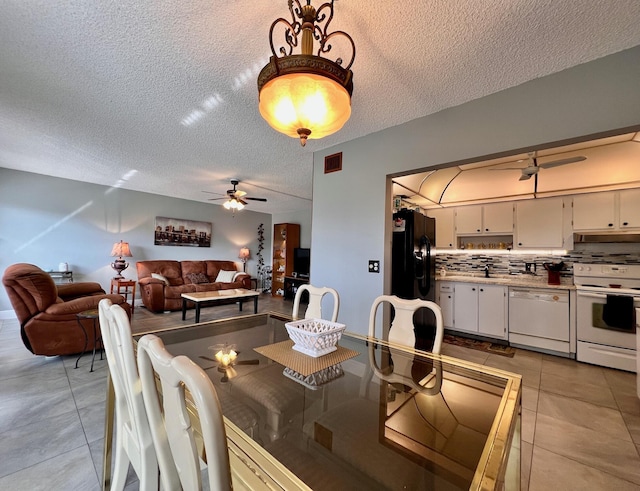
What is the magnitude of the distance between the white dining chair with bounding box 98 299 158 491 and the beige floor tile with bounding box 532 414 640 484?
7.59 ft

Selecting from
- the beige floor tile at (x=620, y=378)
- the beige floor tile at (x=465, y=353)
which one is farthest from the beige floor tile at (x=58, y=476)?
the beige floor tile at (x=620, y=378)

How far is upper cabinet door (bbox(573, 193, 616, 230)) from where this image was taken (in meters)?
3.22

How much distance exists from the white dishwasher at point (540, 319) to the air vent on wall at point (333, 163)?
2.88 meters

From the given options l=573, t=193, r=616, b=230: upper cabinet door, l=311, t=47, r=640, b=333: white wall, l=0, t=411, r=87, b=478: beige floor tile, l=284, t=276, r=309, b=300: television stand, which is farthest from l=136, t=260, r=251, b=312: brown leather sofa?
l=573, t=193, r=616, b=230: upper cabinet door

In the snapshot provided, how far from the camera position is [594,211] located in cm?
332

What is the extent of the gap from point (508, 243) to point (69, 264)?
25.5 ft

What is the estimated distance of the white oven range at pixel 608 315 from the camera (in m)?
Result: 2.75

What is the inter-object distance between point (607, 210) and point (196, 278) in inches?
282

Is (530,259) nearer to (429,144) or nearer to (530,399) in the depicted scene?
(530,399)

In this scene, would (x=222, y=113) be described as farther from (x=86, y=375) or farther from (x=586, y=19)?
(x=86, y=375)

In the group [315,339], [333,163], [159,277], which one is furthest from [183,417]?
[159,277]

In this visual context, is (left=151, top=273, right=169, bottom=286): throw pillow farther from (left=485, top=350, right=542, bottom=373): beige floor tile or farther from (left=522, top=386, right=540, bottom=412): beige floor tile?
(left=522, top=386, right=540, bottom=412): beige floor tile

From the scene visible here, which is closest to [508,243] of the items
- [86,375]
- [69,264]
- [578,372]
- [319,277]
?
[578,372]

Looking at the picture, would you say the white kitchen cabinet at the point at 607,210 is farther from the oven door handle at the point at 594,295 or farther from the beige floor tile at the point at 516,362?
the beige floor tile at the point at 516,362
